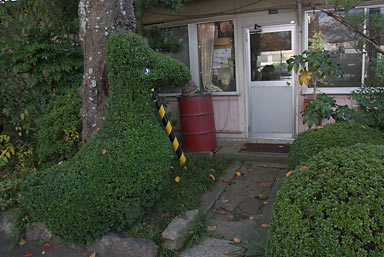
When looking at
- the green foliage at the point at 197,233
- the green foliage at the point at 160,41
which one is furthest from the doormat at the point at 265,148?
the green foliage at the point at 197,233

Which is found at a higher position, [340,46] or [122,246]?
[340,46]

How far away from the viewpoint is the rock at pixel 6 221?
404 centimetres

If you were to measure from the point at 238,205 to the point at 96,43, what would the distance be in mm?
2898

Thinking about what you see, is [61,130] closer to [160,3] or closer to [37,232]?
[37,232]

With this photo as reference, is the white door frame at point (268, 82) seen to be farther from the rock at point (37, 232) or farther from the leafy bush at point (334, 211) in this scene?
the rock at point (37, 232)

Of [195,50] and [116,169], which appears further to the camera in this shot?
[195,50]

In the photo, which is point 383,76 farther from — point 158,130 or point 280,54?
point 280,54

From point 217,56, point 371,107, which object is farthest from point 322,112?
point 217,56

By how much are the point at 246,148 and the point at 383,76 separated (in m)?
3.12

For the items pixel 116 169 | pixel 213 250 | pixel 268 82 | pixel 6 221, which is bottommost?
pixel 213 250

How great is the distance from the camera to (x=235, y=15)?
674 centimetres

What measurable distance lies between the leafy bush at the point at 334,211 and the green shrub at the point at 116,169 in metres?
1.63

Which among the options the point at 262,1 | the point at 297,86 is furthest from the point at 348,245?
the point at 262,1

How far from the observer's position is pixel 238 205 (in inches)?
174
